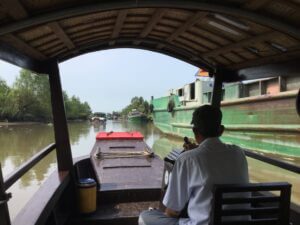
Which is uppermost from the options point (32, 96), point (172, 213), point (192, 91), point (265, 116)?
point (32, 96)

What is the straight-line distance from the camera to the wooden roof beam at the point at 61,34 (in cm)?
247

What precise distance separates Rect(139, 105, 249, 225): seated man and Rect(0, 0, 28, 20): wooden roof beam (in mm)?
1189

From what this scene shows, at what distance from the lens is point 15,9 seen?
5.97 ft

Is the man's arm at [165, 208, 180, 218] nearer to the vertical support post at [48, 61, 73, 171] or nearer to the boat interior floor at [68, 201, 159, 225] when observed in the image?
the boat interior floor at [68, 201, 159, 225]

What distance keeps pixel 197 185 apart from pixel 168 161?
104cm

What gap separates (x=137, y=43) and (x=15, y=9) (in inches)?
79.0

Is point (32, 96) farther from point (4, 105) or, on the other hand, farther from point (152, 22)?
point (152, 22)

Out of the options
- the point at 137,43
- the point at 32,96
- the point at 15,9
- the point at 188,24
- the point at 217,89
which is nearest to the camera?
the point at 15,9

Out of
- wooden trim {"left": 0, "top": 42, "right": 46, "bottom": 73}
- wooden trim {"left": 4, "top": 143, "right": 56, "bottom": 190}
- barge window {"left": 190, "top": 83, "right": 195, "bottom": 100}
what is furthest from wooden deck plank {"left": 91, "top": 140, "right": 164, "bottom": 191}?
barge window {"left": 190, "top": 83, "right": 195, "bottom": 100}

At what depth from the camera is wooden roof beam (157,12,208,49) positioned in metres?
2.56

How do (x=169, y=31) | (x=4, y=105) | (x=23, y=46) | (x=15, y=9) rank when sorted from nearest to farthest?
(x=15, y=9)
(x=23, y=46)
(x=169, y=31)
(x=4, y=105)

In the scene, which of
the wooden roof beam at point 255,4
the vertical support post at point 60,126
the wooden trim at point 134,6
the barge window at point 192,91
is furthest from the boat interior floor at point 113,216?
the barge window at point 192,91

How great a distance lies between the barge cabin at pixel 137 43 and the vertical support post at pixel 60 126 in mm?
12

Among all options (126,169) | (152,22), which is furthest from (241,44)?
(126,169)
